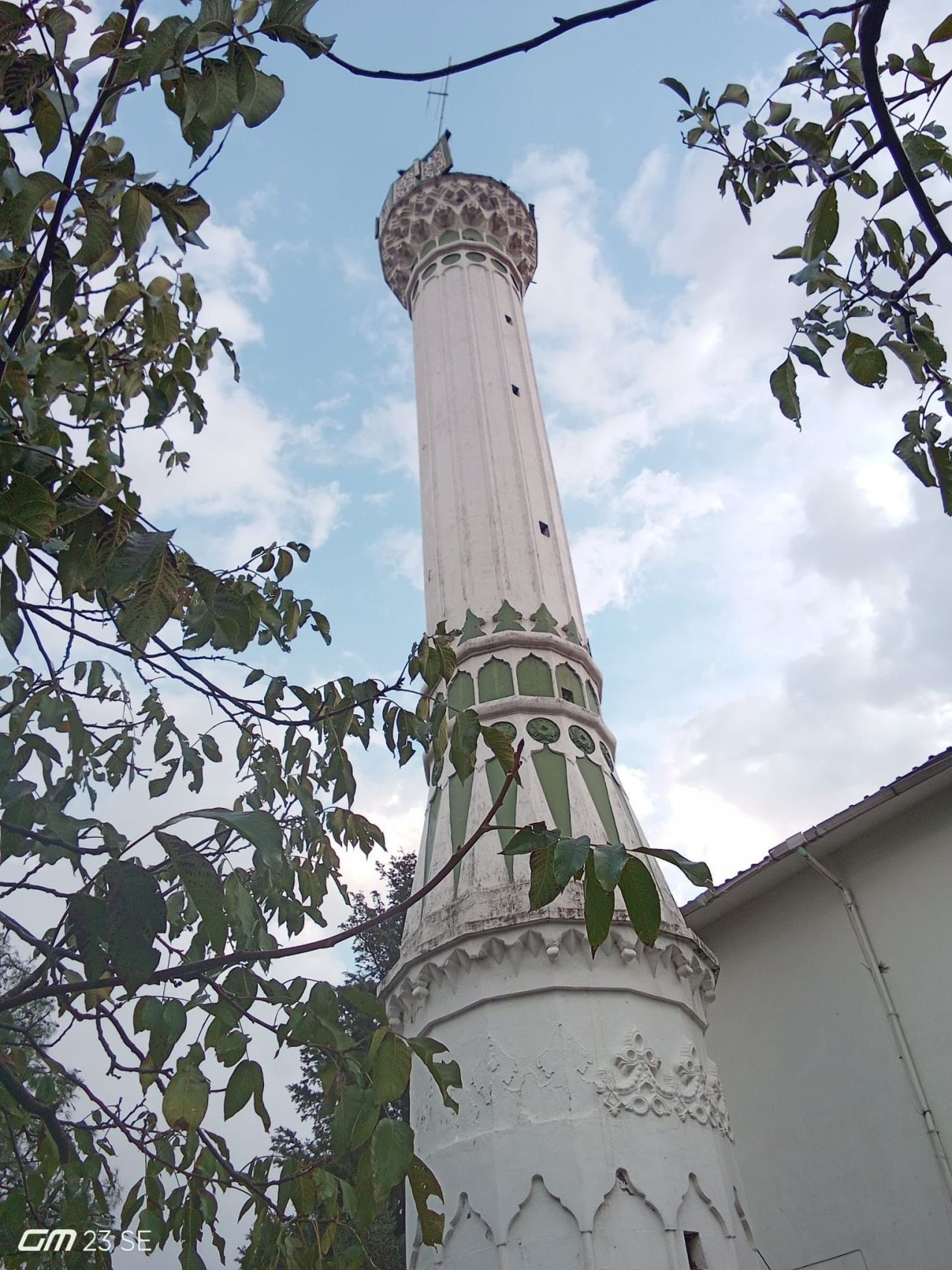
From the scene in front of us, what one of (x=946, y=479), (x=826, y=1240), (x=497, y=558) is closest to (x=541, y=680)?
(x=497, y=558)

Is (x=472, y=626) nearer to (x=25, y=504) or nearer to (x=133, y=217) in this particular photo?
(x=133, y=217)


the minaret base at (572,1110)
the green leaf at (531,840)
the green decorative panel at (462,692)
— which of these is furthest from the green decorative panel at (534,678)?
the green leaf at (531,840)

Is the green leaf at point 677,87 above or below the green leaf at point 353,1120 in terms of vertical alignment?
above

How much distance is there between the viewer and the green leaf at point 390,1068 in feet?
7.61

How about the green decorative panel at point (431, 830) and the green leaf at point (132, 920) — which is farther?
the green decorative panel at point (431, 830)

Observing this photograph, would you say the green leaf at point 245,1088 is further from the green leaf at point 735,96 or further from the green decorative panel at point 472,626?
the green decorative panel at point 472,626

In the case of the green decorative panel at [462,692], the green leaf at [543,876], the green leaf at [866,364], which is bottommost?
the green leaf at [543,876]

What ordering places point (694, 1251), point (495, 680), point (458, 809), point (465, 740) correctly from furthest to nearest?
point (495, 680) < point (458, 809) < point (694, 1251) < point (465, 740)

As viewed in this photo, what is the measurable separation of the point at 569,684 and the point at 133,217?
691cm

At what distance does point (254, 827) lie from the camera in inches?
74.8

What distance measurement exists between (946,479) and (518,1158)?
17.2 ft

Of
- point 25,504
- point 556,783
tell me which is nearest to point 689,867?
point 25,504

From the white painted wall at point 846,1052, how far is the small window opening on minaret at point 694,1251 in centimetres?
194

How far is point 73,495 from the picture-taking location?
2.28 metres
